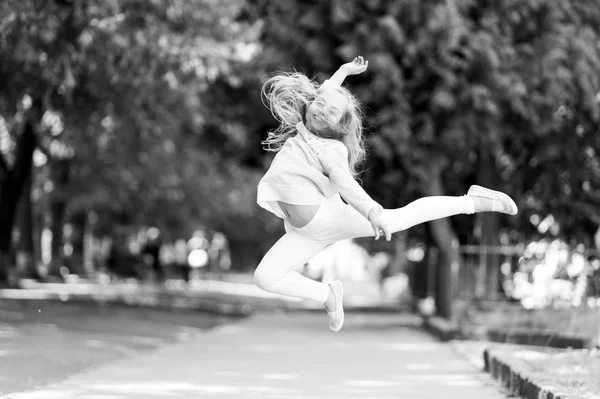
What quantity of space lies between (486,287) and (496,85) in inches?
163

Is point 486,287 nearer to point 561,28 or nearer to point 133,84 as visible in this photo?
point 561,28

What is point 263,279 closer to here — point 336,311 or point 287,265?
point 287,265

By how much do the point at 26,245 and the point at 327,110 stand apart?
33.9m

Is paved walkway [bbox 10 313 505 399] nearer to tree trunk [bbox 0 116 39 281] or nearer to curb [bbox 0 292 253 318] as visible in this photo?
curb [bbox 0 292 253 318]

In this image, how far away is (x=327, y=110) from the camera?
8.48 metres

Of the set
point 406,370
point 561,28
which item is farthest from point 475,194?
point 561,28

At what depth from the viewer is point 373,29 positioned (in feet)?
70.0

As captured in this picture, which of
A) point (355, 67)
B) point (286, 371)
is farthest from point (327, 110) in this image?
point (286, 371)

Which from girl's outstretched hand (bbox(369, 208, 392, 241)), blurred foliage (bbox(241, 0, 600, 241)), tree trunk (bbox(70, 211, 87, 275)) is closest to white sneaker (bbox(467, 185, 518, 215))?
girl's outstretched hand (bbox(369, 208, 392, 241))

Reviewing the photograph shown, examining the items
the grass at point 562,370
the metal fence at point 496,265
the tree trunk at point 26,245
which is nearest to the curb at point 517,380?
the grass at point 562,370

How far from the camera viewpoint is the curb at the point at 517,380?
30.3 feet

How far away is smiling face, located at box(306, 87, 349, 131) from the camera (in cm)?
847

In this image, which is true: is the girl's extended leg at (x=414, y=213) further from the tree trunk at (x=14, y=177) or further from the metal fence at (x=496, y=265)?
the tree trunk at (x=14, y=177)

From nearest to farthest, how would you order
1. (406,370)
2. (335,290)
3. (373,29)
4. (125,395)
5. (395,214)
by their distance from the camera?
(395,214), (335,290), (125,395), (406,370), (373,29)
